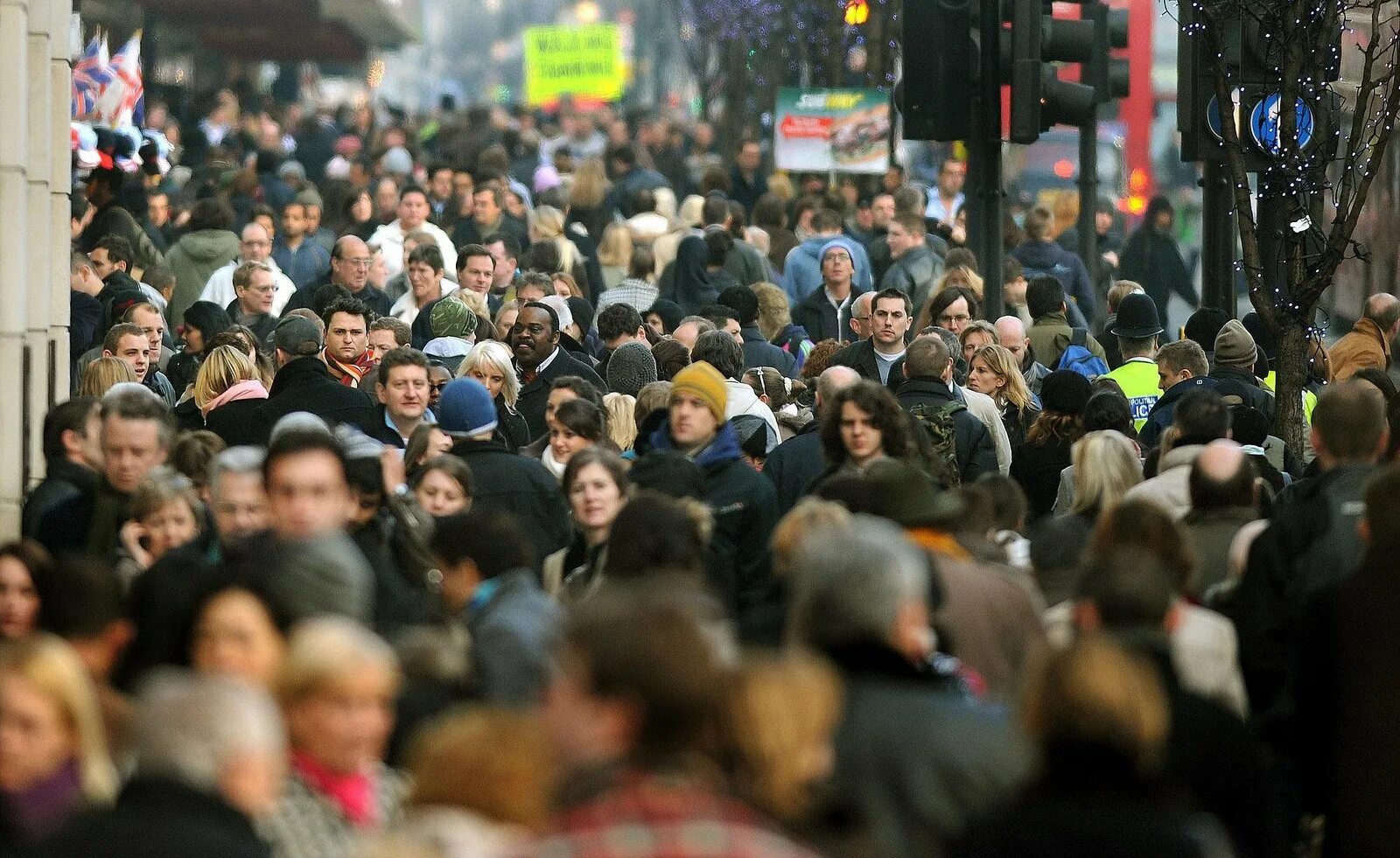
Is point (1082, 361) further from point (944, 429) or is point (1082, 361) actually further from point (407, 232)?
point (407, 232)

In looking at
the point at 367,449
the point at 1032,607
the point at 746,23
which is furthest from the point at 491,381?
the point at 746,23

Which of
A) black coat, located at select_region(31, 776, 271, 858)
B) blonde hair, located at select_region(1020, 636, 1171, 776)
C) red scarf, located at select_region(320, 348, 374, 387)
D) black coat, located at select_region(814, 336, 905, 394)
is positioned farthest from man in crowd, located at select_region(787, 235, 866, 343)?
black coat, located at select_region(31, 776, 271, 858)

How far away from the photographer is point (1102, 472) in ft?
30.8

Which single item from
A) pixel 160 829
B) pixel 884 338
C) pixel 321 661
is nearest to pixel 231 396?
pixel 884 338

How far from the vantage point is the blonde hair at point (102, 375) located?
11.9 metres

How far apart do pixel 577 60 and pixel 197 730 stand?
119ft

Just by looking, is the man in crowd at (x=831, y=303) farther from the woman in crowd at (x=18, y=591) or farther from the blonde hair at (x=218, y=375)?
the woman in crowd at (x=18, y=591)

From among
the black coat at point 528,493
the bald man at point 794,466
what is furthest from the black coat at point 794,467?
the black coat at point 528,493

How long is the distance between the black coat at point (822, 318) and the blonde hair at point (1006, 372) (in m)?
4.40

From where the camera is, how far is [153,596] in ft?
22.0

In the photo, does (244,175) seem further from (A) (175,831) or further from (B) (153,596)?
(A) (175,831)

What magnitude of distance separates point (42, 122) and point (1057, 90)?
531cm

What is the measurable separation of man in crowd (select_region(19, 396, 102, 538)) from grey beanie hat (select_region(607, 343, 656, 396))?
12.4 ft

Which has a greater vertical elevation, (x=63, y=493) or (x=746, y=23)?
(x=746, y=23)
